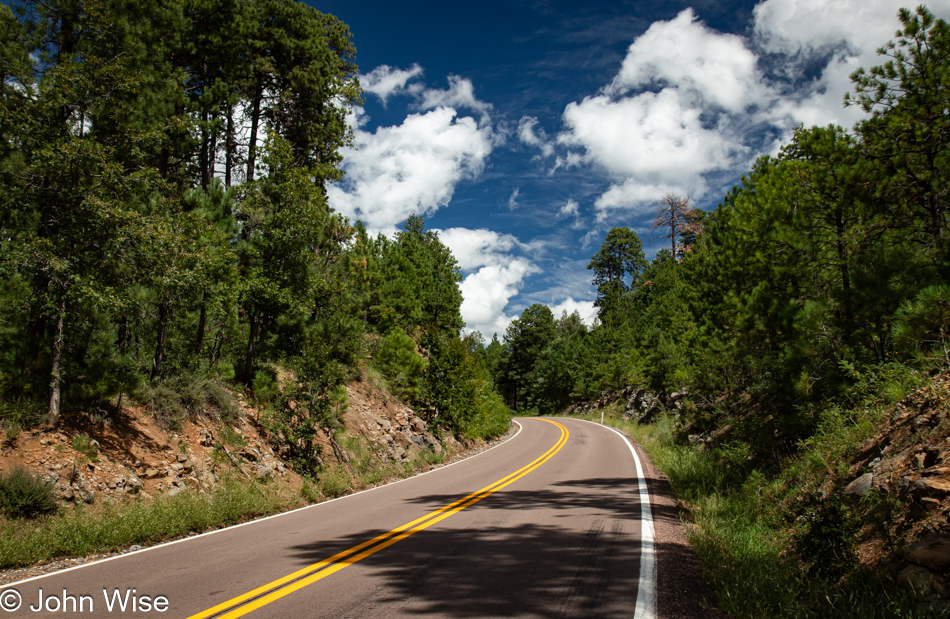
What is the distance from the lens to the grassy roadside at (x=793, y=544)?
12.8 ft

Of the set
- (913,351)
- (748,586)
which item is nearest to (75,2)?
(748,586)

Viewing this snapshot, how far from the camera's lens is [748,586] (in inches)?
173

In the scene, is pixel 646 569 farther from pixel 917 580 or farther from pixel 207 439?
pixel 207 439

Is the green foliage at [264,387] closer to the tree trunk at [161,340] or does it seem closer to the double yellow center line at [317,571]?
the tree trunk at [161,340]

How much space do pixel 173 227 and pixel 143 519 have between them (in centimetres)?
551

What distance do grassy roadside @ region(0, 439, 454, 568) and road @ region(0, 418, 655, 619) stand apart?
511 mm

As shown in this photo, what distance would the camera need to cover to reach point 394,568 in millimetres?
5223

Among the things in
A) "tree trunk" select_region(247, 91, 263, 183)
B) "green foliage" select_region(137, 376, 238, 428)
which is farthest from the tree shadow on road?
"tree trunk" select_region(247, 91, 263, 183)

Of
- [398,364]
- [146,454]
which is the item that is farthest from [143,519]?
[398,364]

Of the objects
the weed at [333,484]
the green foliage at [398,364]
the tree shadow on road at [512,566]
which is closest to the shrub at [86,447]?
Result: the weed at [333,484]

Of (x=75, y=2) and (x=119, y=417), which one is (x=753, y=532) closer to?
(x=119, y=417)

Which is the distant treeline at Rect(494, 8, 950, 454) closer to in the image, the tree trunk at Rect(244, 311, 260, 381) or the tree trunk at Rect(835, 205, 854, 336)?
the tree trunk at Rect(835, 205, 854, 336)

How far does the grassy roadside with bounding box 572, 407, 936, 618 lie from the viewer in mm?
3895

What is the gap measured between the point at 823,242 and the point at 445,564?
8727mm
